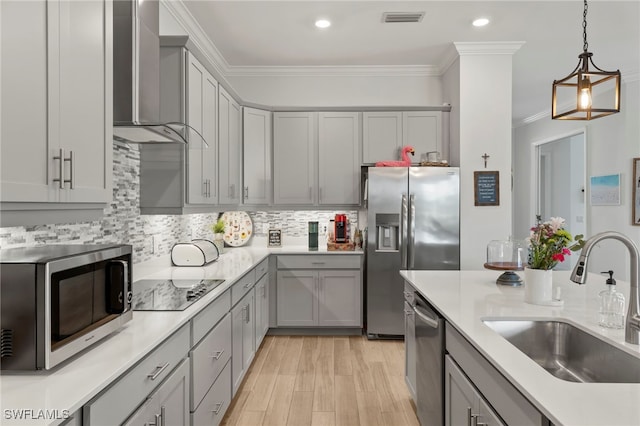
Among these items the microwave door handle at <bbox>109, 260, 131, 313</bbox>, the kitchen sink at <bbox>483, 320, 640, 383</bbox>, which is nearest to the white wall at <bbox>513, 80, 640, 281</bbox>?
the kitchen sink at <bbox>483, 320, 640, 383</bbox>

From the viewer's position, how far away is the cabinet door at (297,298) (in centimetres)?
424

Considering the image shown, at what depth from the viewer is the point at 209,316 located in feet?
7.14

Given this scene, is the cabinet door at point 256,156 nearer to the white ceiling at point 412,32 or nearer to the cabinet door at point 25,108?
the white ceiling at point 412,32

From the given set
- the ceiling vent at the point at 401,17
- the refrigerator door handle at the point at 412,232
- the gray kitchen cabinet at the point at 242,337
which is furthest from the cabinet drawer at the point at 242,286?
the ceiling vent at the point at 401,17

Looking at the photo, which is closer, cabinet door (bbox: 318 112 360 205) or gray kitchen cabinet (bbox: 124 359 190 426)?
gray kitchen cabinet (bbox: 124 359 190 426)

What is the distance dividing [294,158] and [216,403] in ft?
9.20

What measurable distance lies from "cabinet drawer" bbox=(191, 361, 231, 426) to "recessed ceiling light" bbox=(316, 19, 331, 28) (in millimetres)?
2801

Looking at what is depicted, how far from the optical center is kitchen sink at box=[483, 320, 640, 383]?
1413 mm

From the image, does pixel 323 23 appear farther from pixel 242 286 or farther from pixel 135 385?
pixel 135 385

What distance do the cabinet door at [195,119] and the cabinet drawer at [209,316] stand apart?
716mm

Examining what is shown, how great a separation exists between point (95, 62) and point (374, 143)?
333 centimetres

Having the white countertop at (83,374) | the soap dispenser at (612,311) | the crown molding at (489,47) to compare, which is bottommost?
the white countertop at (83,374)

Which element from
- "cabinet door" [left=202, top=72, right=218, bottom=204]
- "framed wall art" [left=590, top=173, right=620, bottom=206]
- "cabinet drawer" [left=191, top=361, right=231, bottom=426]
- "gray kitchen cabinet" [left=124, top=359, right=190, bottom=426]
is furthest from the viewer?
"framed wall art" [left=590, top=173, right=620, bottom=206]

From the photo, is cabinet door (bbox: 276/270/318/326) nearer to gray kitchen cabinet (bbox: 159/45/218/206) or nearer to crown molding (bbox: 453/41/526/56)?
gray kitchen cabinet (bbox: 159/45/218/206)
